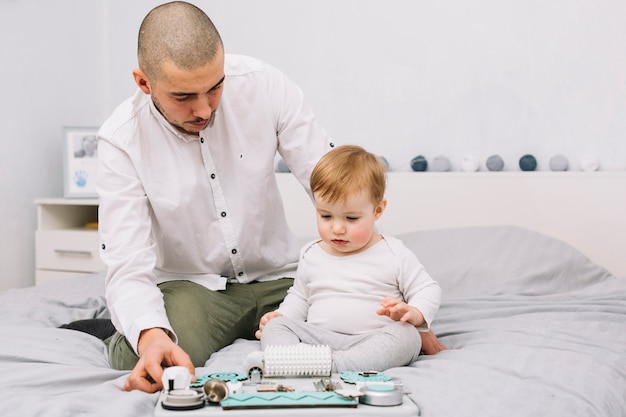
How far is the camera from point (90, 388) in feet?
3.62

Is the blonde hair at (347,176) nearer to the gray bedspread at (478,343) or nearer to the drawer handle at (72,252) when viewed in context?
the gray bedspread at (478,343)

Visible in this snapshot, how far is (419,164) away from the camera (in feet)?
8.75

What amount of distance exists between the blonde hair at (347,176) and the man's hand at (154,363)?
0.41m

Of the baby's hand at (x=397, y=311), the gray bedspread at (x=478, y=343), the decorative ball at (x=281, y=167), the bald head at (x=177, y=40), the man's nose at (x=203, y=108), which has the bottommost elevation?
the gray bedspread at (x=478, y=343)

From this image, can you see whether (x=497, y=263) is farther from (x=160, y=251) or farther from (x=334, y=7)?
(x=334, y=7)

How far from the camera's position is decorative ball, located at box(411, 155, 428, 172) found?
2664 mm

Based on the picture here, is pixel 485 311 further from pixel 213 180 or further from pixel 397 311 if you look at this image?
pixel 213 180

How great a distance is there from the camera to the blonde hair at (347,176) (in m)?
1.42

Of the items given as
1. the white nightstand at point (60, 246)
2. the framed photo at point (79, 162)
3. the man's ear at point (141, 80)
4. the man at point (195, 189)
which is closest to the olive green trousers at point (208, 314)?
the man at point (195, 189)

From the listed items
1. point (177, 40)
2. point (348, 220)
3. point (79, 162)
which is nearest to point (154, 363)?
point (348, 220)

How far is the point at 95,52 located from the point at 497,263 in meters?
2.23

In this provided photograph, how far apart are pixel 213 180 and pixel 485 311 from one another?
68 centimetres

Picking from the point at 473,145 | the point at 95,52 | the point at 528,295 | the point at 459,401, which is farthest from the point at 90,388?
the point at 95,52

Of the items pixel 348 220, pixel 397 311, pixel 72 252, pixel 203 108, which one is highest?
pixel 203 108
